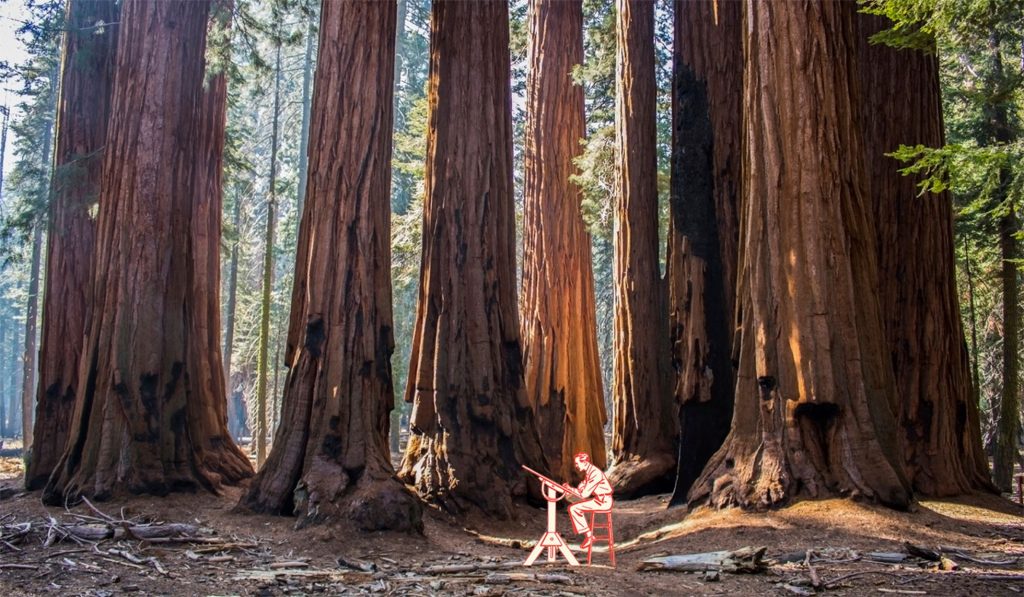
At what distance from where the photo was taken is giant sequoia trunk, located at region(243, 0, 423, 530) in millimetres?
8461

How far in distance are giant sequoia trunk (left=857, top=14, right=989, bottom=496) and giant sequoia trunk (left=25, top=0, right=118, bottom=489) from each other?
1000 centimetres

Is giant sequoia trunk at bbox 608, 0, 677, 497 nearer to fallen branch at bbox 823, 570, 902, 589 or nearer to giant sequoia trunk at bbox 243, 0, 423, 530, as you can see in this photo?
giant sequoia trunk at bbox 243, 0, 423, 530

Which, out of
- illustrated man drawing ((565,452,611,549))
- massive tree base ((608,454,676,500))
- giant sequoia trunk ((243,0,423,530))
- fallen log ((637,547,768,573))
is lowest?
fallen log ((637,547,768,573))

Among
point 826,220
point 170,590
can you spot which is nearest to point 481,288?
point 826,220

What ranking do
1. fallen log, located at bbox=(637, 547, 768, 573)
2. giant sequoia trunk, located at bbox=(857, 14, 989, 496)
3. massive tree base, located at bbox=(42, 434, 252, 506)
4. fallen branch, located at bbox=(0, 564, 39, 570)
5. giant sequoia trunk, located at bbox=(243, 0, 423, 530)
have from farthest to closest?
1. massive tree base, located at bbox=(42, 434, 252, 506)
2. giant sequoia trunk, located at bbox=(857, 14, 989, 496)
3. giant sequoia trunk, located at bbox=(243, 0, 423, 530)
4. fallen branch, located at bbox=(0, 564, 39, 570)
5. fallen log, located at bbox=(637, 547, 768, 573)

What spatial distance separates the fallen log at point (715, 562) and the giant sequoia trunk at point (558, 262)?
19.7ft

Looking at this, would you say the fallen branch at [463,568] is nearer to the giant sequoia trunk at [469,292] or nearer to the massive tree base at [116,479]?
the giant sequoia trunk at [469,292]

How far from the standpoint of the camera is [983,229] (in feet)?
52.3

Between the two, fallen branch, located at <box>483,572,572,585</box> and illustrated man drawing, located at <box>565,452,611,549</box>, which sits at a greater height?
illustrated man drawing, located at <box>565,452,611,549</box>

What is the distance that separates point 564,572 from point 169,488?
19.0ft

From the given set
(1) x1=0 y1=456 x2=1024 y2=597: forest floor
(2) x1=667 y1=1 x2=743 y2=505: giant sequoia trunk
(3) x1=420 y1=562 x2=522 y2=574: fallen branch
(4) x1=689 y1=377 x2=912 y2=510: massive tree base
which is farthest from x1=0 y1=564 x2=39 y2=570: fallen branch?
(2) x1=667 y1=1 x2=743 y2=505: giant sequoia trunk

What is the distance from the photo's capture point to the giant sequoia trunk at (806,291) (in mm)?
7777

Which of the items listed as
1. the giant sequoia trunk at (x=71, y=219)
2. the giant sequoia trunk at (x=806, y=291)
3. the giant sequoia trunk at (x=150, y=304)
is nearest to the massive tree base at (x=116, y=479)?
the giant sequoia trunk at (x=150, y=304)

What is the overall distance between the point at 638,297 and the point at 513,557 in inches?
262
